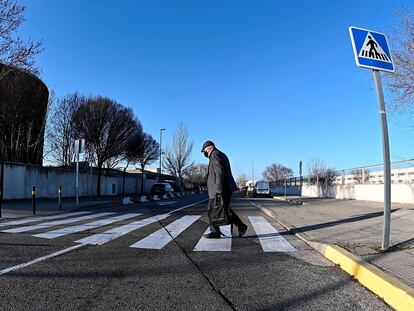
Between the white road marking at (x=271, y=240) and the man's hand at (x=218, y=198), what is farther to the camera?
the man's hand at (x=218, y=198)

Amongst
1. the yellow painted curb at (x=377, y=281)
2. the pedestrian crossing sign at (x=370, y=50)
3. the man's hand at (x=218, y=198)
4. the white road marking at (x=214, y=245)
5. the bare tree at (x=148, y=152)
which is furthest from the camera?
the bare tree at (x=148, y=152)

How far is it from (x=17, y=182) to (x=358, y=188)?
21209mm

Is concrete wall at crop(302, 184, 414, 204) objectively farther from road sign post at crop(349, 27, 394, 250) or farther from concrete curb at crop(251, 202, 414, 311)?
concrete curb at crop(251, 202, 414, 311)

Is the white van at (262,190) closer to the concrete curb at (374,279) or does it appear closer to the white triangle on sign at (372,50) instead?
the concrete curb at (374,279)

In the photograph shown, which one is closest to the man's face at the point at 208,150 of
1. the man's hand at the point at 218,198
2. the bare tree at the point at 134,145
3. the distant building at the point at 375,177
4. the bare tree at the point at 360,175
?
the man's hand at the point at 218,198

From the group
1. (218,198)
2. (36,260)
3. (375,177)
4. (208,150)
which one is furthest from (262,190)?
(36,260)

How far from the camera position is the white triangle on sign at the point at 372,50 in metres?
7.29

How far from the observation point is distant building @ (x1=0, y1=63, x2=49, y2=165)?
31.6 meters

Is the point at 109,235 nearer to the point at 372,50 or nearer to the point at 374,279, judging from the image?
the point at 374,279

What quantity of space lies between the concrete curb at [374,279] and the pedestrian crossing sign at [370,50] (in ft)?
10.2

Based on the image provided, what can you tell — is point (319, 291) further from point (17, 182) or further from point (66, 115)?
point (66, 115)

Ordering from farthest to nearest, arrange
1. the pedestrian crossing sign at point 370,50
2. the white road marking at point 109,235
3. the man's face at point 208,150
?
the man's face at point 208,150, the white road marking at point 109,235, the pedestrian crossing sign at point 370,50

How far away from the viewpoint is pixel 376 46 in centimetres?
740

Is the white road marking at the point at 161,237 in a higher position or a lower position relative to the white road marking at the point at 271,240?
higher
